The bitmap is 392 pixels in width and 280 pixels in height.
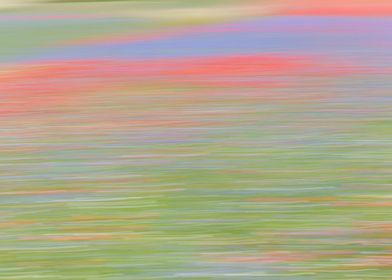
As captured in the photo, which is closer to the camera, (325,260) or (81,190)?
(325,260)

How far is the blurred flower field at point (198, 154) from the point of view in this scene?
4422 mm

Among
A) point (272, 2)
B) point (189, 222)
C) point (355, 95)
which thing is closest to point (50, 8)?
point (272, 2)

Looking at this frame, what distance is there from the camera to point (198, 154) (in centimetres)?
621

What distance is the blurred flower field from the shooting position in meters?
4.42

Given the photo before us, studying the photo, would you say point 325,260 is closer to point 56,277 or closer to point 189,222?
point 189,222

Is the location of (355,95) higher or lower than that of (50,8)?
lower

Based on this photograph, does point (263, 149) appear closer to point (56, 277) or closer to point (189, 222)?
point (189, 222)

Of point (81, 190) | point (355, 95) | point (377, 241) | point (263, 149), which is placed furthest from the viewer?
point (355, 95)

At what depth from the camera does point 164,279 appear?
13.6 feet

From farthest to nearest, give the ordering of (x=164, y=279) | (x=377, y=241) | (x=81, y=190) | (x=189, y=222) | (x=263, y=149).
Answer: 1. (x=263, y=149)
2. (x=81, y=190)
3. (x=189, y=222)
4. (x=377, y=241)
5. (x=164, y=279)

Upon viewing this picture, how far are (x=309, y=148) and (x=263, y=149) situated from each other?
287mm

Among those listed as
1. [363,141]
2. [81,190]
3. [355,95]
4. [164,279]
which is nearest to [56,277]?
[164,279]

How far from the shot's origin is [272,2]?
1469 cm

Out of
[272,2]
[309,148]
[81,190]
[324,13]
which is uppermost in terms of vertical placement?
[272,2]
